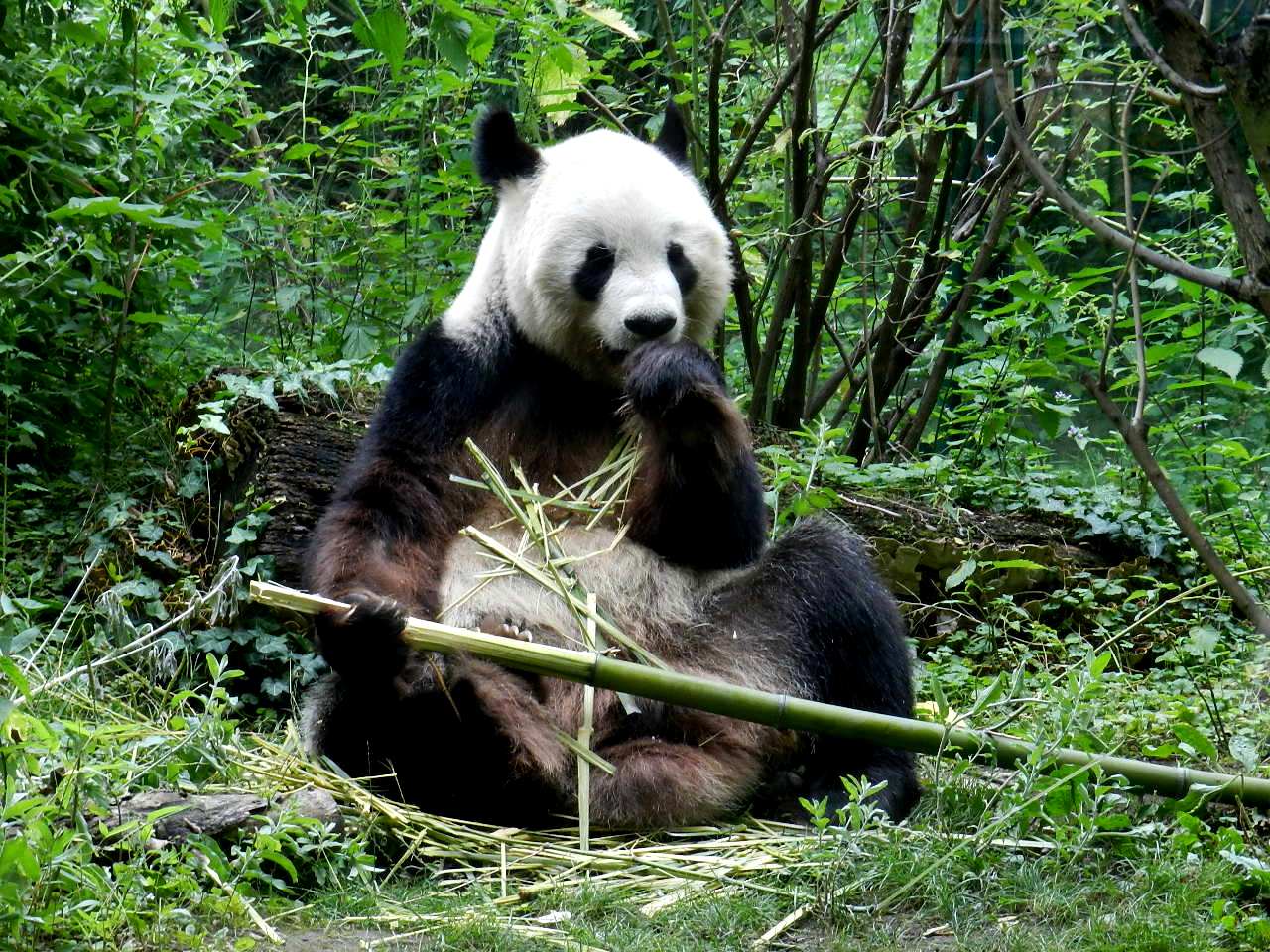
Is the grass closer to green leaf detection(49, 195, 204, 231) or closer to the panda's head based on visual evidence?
the panda's head

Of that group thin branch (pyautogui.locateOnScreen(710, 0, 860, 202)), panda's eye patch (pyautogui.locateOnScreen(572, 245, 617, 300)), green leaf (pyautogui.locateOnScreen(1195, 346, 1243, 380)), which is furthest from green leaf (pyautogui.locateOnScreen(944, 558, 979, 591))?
thin branch (pyautogui.locateOnScreen(710, 0, 860, 202))

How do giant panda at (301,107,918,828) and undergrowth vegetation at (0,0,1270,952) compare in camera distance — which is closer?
undergrowth vegetation at (0,0,1270,952)

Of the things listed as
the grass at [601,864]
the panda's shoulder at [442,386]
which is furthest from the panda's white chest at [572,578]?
the panda's shoulder at [442,386]

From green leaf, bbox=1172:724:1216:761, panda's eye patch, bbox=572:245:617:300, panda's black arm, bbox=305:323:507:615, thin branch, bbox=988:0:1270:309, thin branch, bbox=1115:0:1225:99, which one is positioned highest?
thin branch, bbox=1115:0:1225:99

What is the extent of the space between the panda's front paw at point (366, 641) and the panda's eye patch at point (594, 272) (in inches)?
49.9

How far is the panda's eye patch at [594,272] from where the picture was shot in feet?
15.1

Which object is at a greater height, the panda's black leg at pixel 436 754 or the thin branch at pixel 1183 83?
the thin branch at pixel 1183 83

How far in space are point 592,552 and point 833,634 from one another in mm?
816

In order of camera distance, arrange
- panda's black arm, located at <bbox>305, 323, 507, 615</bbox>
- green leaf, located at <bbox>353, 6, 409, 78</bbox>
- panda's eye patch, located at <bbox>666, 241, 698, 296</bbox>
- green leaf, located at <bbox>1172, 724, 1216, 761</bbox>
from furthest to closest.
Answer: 1. panda's eye patch, located at <bbox>666, 241, 698, 296</bbox>
2. panda's black arm, located at <bbox>305, 323, 507, 615</bbox>
3. green leaf, located at <bbox>1172, 724, 1216, 761</bbox>
4. green leaf, located at <bbox>353, 6, 409, 78</bbox>

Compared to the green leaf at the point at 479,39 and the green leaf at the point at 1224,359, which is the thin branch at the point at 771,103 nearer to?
the green leaf at the point at 1224,359

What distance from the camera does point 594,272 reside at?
182 inches

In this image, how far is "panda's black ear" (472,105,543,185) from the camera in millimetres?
4891

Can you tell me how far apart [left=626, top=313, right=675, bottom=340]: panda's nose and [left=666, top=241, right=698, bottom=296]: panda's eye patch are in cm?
31

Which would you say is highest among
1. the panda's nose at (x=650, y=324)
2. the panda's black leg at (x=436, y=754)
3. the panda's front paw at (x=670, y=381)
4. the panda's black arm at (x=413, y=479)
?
the panda's nose at (x=650, y=324)
